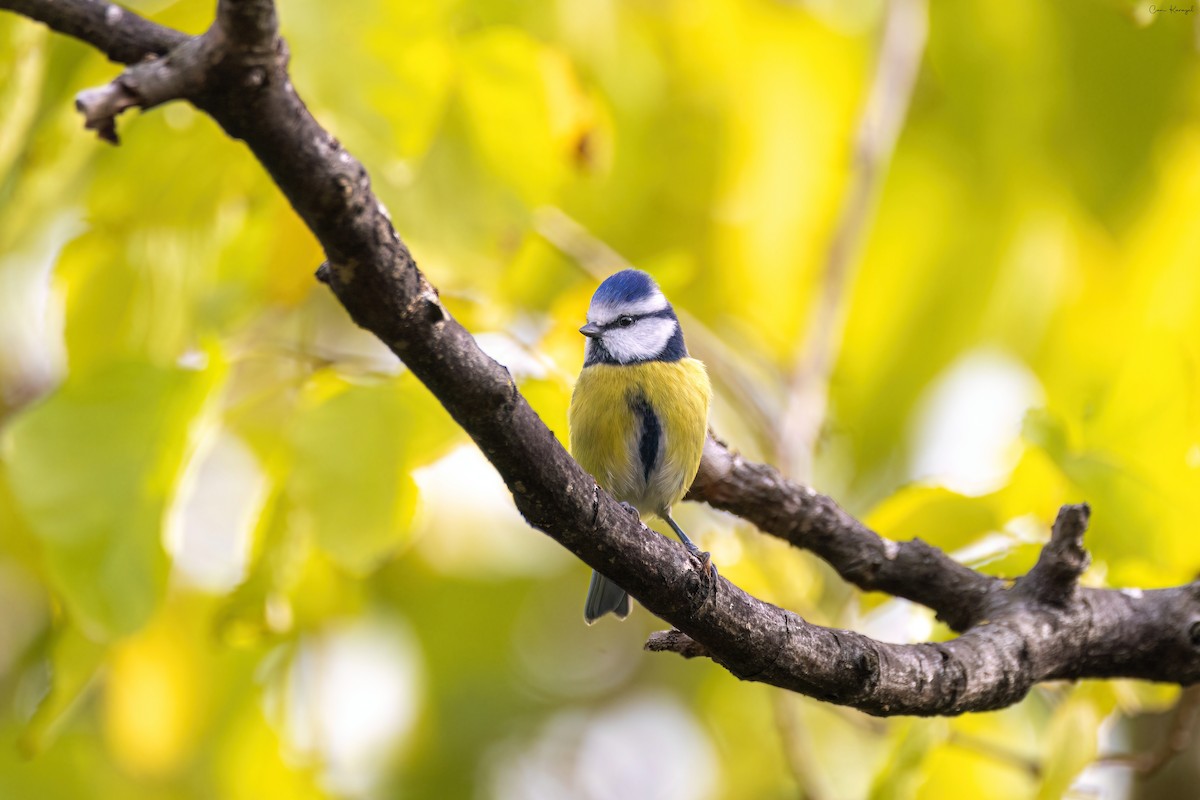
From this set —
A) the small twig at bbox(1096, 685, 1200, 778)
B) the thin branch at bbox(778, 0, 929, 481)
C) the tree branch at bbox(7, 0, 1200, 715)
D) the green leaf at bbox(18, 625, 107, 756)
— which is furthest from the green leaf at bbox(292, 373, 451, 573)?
the small twig at bbox(1096, 685, 1200, 778)

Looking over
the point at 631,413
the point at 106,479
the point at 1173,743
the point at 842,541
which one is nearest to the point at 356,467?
the point at 106,479

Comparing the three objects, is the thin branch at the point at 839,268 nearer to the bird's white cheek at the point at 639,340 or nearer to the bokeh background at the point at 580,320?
the bokeh background at the point at 580,320

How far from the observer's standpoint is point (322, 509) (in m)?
1.86

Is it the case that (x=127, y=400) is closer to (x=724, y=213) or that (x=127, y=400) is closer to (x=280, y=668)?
(x=280, y=668)

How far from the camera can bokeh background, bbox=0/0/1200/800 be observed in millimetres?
1903

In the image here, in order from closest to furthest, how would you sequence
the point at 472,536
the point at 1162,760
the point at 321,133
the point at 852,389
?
1. the point at 321,133
2. the point at 1162,760
3. the point at 852,389
4. the point at 472,536

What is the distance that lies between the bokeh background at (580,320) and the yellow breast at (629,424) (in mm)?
165

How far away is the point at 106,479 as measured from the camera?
6.16 feet

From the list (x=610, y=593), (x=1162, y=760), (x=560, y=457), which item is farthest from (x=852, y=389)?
(x=560, y=457)

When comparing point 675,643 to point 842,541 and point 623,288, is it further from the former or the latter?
point 623,288

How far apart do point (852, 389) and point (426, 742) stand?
1878 mm

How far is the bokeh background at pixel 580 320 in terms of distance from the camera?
190 cm

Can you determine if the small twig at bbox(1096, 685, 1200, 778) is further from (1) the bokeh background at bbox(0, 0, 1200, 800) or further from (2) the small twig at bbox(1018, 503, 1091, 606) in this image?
(2) the small twig at bbox(1018, 503, 1091, 606)

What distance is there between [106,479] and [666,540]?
988 millimetres
